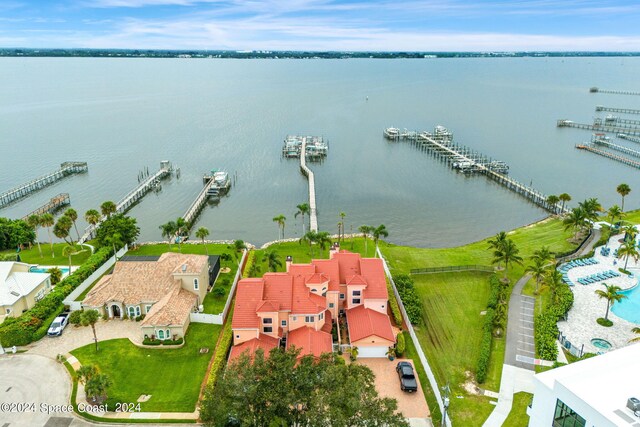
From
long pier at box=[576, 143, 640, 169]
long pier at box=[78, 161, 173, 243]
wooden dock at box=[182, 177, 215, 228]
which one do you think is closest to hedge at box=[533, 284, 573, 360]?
wooden dock at box=[182, 177, 215, 228]

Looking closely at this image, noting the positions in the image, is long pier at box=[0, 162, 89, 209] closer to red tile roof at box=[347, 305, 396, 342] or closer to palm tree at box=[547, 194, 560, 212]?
red tile roof at box=[347, 305, 396, 342]

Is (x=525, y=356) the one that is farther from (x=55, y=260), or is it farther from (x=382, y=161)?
(x=382, y=161)

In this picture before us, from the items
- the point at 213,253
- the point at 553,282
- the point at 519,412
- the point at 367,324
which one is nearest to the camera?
the point at 519,412

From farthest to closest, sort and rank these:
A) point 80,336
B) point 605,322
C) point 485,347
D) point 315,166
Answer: point 315,166 → point 605,322 → point 80,336 → point 485,347

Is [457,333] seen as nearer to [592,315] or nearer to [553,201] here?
[592,315]

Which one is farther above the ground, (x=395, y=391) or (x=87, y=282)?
(x=87, y=282)

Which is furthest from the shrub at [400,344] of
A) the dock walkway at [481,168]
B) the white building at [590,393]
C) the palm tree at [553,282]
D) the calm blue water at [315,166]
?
the dock walkway at [481,168]

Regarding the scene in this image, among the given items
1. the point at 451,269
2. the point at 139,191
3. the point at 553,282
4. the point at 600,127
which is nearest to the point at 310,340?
the point at 451,269

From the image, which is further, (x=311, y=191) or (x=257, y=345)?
(x=311, y=191)
